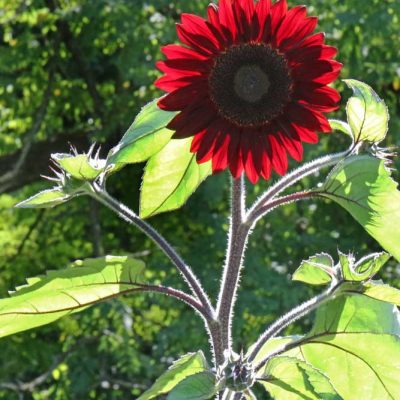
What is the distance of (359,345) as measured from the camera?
129cm

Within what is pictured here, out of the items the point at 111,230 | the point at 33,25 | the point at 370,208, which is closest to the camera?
the point at 370,208

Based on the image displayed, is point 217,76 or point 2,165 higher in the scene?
point 217,76

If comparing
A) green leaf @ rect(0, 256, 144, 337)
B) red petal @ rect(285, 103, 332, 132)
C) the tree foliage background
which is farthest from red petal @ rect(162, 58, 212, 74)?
the tree foliage background

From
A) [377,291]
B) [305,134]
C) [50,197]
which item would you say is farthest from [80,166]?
[377,291]

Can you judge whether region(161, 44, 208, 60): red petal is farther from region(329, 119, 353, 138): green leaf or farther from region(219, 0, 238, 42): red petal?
region(329, 119, 353, 138): green leaf

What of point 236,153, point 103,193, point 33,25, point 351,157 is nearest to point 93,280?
point 103,193

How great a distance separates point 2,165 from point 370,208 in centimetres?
435

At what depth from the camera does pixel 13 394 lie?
17.7 ft

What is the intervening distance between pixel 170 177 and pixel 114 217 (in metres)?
4.78

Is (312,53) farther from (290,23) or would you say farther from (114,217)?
(114,217)

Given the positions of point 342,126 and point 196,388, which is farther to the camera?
point 342,126

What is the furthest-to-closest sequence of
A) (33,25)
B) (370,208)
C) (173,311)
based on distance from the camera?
(33,25), (173,311), (370,208)

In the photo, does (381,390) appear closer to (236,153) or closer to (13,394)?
(236,153)

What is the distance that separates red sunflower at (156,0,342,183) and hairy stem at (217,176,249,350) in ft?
0.09
